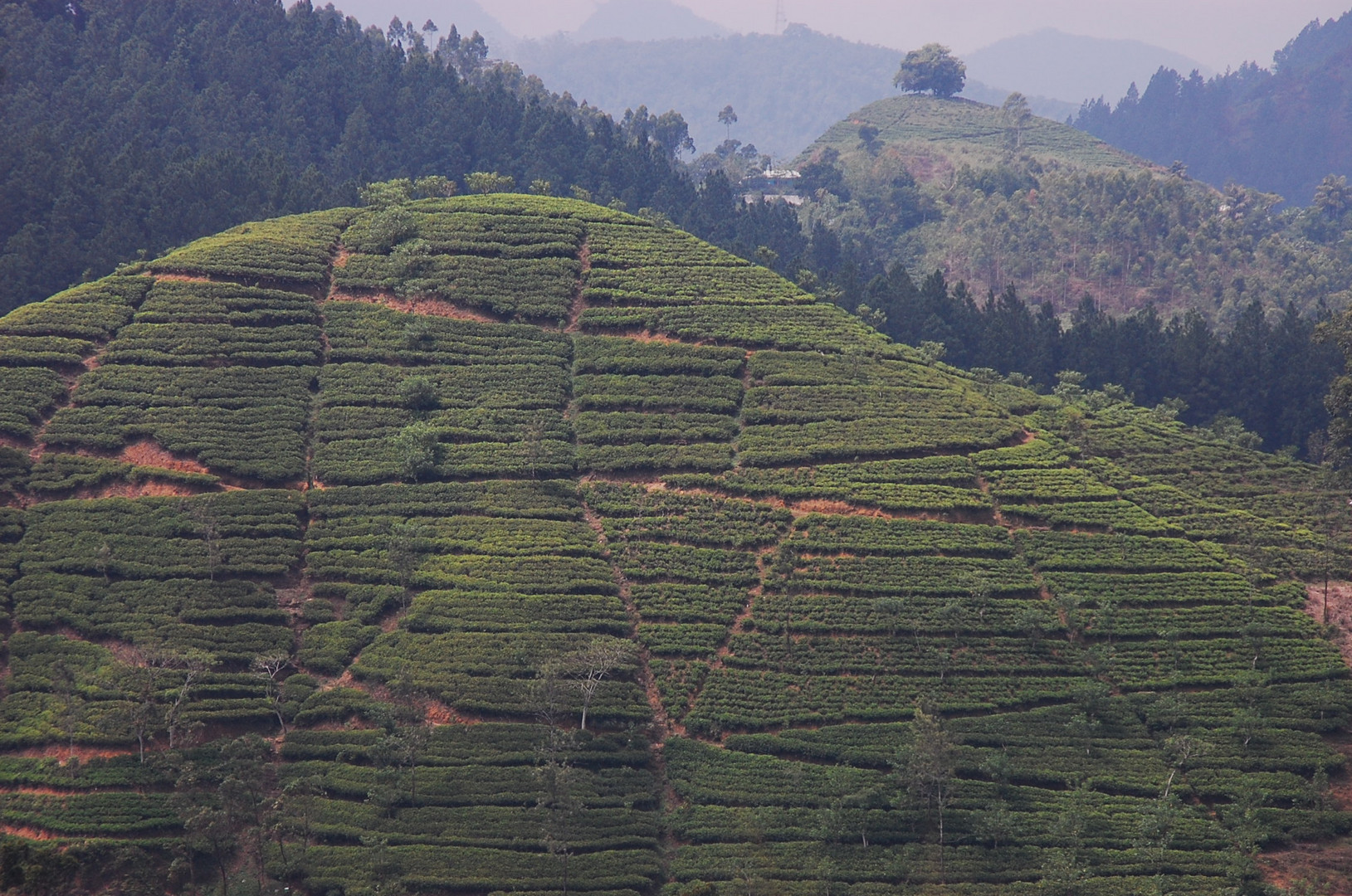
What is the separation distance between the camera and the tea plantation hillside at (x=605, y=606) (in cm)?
4184

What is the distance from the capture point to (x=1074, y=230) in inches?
5153

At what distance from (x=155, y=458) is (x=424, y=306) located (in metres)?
18.5

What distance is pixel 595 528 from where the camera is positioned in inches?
2201

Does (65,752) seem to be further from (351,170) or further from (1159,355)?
(1159,355)

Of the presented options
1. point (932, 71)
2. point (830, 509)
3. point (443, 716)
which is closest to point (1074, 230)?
point (932, 71)

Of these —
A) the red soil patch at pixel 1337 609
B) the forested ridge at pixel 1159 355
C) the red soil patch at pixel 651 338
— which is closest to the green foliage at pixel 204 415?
the red soil patch at pixel 651 338

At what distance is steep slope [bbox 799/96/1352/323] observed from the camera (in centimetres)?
12581

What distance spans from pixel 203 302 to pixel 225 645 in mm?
25275

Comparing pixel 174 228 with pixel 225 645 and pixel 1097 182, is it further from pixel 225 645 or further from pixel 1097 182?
pixel 1097 182

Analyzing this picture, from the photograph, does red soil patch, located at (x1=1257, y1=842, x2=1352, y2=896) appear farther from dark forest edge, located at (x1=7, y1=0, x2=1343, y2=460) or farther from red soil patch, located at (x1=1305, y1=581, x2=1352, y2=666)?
dark forest edge, located at (x1=7, y1=0, x2=1343, y2=460)

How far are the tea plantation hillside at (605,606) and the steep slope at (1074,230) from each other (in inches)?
2479

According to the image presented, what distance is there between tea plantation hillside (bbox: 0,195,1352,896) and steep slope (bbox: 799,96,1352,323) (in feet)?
207

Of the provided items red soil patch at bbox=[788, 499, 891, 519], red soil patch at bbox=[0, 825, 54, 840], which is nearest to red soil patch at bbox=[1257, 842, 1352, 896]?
red soil patch at bbox=[788, 499, 891, 519]

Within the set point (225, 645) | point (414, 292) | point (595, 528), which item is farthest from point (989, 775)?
point (414, 292)
